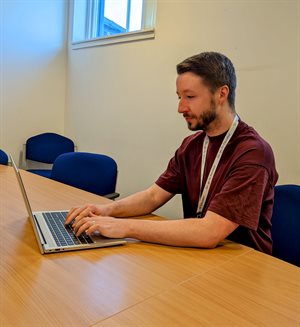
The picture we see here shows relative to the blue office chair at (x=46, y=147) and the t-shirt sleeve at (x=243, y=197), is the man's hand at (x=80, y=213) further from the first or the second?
the blue office chair at (x=46, y=147)

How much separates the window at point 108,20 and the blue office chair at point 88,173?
1.27m

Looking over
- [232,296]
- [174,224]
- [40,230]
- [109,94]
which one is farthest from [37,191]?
[109,94]

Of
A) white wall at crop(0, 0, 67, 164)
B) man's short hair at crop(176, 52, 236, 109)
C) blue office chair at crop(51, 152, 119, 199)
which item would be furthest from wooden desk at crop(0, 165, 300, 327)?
white wall at crop(0, 0, 67, 164)

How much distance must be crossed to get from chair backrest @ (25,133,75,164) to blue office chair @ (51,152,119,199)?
50.4 inches

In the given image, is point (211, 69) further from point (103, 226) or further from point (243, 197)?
point (103, 226)

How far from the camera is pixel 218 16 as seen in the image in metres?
2.05

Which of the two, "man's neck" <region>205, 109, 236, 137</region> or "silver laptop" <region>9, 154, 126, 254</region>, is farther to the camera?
"man's neck" <region>205, 109, 236, 137</region>

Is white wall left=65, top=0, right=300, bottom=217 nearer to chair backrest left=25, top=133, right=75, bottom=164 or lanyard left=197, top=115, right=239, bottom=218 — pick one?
chair backrest left=25, top=133, right=75, bottom=164

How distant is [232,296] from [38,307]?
420mm

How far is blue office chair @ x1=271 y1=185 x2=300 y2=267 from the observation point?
1204 millimetres

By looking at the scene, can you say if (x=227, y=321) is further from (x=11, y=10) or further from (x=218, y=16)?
(x=11, y=10)

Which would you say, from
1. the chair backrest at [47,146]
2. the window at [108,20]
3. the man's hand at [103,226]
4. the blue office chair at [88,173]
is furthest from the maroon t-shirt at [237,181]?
the chair backrest at [47,146]

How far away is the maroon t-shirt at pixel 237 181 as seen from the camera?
98 cm

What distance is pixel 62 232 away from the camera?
0.99 meters
